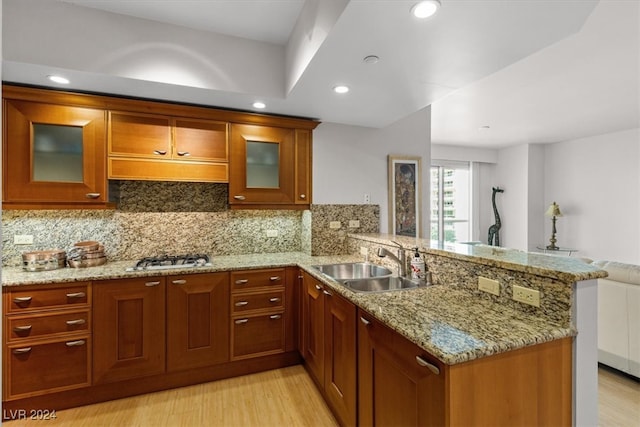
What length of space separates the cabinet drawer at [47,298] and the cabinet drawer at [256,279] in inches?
39.2

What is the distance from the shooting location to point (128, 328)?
2.32m

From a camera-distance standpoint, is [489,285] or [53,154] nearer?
[489,285]

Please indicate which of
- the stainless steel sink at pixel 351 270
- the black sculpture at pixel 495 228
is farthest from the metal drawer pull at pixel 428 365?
the black sculpture at pixel 495 228

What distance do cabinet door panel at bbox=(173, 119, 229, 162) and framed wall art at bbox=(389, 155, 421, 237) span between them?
1752 millimetres

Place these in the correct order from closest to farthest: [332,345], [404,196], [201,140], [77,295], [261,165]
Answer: [332,345], [77,295], [201,140], [261,165], [404,196]

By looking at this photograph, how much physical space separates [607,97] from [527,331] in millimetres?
3764

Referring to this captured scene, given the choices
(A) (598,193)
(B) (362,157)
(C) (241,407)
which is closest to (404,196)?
(B) (362,157)

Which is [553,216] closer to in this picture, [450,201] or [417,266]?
[450,201]

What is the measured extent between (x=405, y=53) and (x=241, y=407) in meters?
2.54

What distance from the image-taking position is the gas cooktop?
8.09ft

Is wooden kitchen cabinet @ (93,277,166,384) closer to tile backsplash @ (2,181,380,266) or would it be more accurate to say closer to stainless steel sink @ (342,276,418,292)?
tile backsplash @ (2,181,380,266)

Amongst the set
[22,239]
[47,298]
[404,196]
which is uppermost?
[404,196]

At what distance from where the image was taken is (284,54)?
2.58 m

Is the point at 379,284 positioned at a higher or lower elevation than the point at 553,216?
lower
